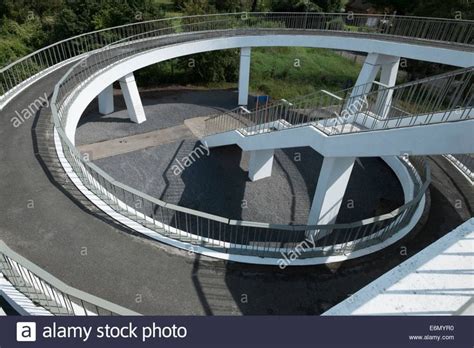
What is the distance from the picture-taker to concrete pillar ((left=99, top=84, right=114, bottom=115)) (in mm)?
18172

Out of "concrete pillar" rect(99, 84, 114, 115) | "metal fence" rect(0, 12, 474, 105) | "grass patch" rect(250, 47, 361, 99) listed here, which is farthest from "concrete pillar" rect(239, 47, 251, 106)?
"concrete pillar" rect(99, 84, 114, 115)

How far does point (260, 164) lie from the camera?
14266 mm

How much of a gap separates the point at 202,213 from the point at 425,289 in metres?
4.39

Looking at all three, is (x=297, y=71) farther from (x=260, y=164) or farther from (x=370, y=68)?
(x=260, y=164)

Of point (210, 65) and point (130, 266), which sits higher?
point (130, 266)

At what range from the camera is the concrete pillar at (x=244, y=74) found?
66.0ft

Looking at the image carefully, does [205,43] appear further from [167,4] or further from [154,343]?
[167,4]

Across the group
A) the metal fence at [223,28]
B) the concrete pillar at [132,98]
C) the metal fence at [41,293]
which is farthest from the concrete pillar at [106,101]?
the metal fence at [41,293]

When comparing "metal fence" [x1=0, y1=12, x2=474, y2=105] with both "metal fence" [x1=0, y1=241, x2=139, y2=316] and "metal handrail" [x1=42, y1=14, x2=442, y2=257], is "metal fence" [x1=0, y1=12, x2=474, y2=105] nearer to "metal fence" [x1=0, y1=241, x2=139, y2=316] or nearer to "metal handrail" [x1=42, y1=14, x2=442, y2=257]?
"metal handrail" [x1=42, y1=14, x2=442, y2=257]

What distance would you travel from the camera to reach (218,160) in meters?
15.8

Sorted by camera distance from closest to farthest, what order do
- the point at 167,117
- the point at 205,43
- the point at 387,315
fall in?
1. the point at 387,315
2. the point at 205,43
3. the point at 167,117

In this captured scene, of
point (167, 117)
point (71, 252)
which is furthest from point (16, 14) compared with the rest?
point (71, 252)

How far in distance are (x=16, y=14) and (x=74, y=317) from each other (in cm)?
2928

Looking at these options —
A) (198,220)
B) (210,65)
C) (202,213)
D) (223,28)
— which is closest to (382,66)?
(223,28)
